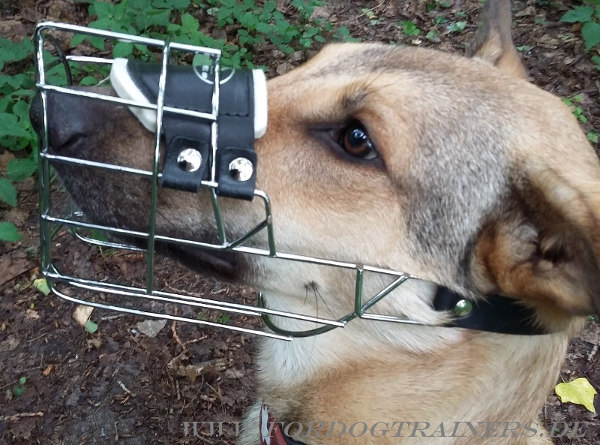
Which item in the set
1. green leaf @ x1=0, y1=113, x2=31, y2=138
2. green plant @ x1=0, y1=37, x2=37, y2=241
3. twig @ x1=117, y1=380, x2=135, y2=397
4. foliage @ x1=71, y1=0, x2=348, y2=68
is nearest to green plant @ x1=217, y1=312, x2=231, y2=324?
twig @ x1=117, y1=380, x2=135, y2=397

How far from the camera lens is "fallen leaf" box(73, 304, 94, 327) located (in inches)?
145

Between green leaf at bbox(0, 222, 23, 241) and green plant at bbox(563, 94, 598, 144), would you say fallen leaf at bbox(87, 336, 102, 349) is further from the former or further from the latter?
green plant at bbox(563, 94, 598, 144)

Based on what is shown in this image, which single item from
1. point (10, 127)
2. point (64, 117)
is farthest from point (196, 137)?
point (10, 127)

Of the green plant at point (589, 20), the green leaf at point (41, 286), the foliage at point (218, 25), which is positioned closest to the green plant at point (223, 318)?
the green leaf at point (41, 286)

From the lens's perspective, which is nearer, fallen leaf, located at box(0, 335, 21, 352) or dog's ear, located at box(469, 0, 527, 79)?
dog's ear, located at box(469, 0, 527, 79)

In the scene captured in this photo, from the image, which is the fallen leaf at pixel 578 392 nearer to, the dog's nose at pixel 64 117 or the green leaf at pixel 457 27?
the dog's nose at pixel 64 117

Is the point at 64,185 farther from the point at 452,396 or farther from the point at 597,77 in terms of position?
the point at 597,77

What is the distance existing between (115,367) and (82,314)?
0.42 meters

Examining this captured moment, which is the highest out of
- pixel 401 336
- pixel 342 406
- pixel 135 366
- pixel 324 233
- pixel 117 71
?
pixel 117 71

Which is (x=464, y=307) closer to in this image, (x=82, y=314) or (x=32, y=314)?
(x=82, y=314)

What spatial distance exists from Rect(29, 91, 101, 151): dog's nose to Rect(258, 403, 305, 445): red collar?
1287 millimetres

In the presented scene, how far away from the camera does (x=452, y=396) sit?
81.1 inches

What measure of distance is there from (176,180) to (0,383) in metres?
2.40

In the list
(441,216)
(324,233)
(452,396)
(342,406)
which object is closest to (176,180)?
(324,233)
